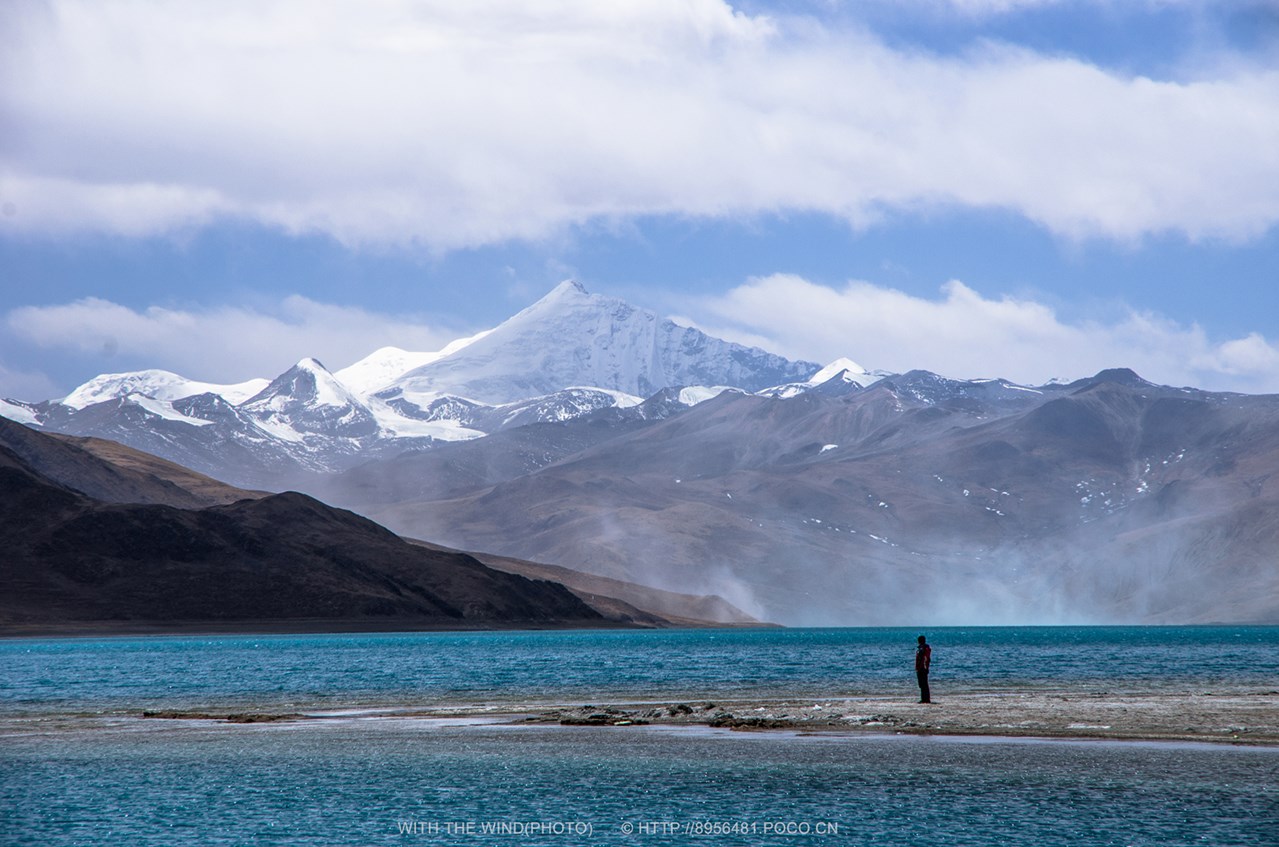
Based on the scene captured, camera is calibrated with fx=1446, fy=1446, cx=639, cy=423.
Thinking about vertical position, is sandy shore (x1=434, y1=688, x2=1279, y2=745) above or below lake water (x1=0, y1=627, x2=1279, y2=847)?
above

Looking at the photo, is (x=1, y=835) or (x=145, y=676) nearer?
(x=1, y=835)

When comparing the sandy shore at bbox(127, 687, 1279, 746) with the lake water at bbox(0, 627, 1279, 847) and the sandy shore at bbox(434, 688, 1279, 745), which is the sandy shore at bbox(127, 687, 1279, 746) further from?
the lake water at bbox(0, 627, 1279, 847)

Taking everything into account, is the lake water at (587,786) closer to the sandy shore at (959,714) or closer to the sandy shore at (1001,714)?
the sandy shore at (959,714)

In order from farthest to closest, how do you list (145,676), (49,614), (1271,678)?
(49,614) → (145,676) → (1271,678)

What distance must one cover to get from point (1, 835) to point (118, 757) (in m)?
13.6

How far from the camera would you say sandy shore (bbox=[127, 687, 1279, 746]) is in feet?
144

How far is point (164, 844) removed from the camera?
2894 centimetres

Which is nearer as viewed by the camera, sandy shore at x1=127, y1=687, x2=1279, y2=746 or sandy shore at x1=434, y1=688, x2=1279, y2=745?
sandy shore at x1=434, y1=688, x2=1279, y2=745

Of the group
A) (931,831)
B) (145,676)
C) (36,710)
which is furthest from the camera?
(145,676)

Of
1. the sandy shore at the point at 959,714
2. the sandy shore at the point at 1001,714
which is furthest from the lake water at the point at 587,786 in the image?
the sandy shore at the point at 1001,714

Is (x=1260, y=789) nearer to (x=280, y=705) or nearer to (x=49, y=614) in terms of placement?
(x=280, y=705)

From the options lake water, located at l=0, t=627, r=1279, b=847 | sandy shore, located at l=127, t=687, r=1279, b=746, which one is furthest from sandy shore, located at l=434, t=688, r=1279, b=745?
lake water, located at l=0, t=627, r=1279, b=847

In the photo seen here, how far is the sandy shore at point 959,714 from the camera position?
44.0 m

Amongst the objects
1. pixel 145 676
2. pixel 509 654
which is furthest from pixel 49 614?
pixel 145 676
